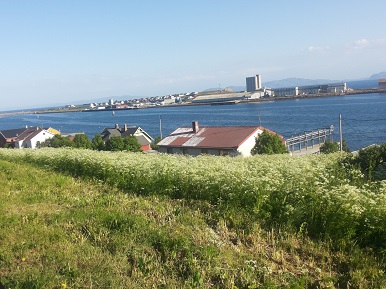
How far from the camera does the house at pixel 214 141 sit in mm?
32812

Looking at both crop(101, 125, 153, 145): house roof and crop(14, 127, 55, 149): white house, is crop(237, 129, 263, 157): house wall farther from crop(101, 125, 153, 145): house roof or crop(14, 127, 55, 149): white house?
crop(14, 127, 55, 149): white house

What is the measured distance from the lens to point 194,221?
4.91 m

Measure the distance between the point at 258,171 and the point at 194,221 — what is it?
6.78 feet

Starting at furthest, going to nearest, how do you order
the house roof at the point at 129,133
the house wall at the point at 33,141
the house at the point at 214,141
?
1. the house wall at the point at 33,141
2. the house roof at the point at 129,133
3. the house at the point at 214,141

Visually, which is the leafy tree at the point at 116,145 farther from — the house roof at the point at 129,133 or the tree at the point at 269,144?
the house roof at the point at 129,133

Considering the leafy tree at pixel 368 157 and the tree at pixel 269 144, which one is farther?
the tree at pixel 269 144

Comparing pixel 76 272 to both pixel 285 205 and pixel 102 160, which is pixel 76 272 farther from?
pixel 102 160

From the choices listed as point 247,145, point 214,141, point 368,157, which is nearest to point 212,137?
point 214,141

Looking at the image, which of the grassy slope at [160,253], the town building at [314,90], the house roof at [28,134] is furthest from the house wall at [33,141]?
the town building at [314,90]

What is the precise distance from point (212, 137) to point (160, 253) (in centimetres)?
3169

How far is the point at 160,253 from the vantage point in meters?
4.08

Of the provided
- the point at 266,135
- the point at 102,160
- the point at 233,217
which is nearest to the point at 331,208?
the point at 233,217

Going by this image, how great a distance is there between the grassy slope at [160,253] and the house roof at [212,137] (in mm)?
27505

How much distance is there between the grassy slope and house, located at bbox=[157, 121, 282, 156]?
27190 mm
